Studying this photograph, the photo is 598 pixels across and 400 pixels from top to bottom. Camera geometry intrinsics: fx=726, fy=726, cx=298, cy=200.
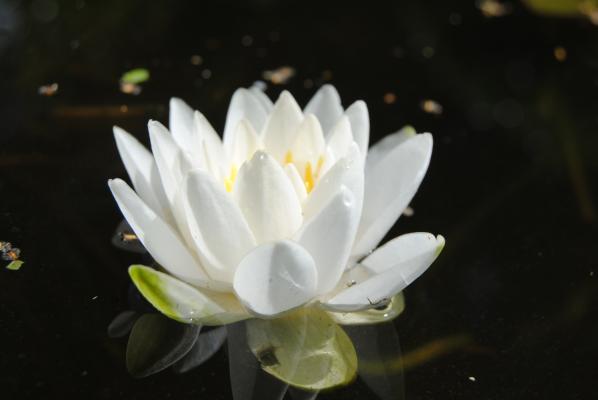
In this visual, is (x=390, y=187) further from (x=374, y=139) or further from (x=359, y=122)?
(x=374, y=139)

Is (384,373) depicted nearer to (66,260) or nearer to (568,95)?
(66,260)

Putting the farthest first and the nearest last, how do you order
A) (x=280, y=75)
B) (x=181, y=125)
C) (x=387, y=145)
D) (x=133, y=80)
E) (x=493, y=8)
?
(x=493, y=8) < (x=280, y=75) < (x=133, y=80) < (x=387, y=145) < (x=181, y=125)

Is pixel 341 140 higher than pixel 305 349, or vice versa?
pixel 341 140

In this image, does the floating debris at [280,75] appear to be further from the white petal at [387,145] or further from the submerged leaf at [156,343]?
the submerged leaf at [156,343]

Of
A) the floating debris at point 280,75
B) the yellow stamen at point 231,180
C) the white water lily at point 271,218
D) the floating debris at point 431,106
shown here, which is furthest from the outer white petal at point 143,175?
the floating debris at point 431,106

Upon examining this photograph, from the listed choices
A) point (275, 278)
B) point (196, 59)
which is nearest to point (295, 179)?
point (275, 278)

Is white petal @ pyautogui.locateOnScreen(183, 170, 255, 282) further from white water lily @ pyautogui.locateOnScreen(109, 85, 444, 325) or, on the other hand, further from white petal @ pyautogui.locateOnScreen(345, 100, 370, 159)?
white petal @ pyautogui.locateOnScreen(345, 100, 370, 159)

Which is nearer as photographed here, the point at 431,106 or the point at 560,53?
the point at 431,106

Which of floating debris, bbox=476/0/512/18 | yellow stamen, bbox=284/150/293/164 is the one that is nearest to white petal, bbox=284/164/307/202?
yellow stamen, bbox=284/150/293/164
